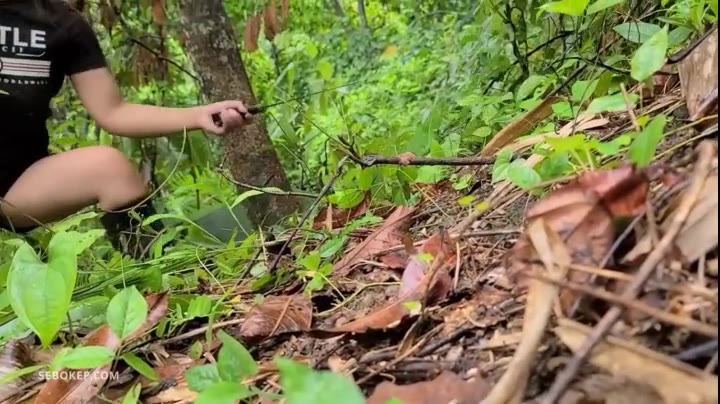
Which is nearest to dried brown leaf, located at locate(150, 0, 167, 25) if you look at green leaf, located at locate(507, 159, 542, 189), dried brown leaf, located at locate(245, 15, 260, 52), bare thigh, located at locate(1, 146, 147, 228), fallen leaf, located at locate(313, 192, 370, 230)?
dried brown leaf, located at locate(245, 15, 260, 52)

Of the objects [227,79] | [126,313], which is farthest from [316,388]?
[227,79]

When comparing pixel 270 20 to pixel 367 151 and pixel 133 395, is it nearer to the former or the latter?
pixel 367 151

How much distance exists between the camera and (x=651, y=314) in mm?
478

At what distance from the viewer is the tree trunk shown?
222 cm

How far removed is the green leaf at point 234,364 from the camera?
67cm

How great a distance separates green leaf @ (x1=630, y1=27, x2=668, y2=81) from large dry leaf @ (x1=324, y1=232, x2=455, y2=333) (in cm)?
28

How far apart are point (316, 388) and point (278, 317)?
1.39 feet

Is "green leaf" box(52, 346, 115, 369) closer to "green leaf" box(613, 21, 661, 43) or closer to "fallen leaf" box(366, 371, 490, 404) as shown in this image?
"fallen leaf" box(366, 371, 490, 404)

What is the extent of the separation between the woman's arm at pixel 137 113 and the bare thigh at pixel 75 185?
120mm

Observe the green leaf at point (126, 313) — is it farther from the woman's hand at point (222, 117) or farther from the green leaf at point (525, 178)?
the woman's hand at point (222, 117)

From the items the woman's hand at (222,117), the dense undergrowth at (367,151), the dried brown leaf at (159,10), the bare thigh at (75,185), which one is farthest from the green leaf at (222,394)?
the dried brown leaf at (159,10)

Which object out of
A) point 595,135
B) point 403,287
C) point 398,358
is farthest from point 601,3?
point 398,358

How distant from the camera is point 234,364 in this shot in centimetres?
67

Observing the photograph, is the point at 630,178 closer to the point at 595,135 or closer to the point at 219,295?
the point at 595,135
